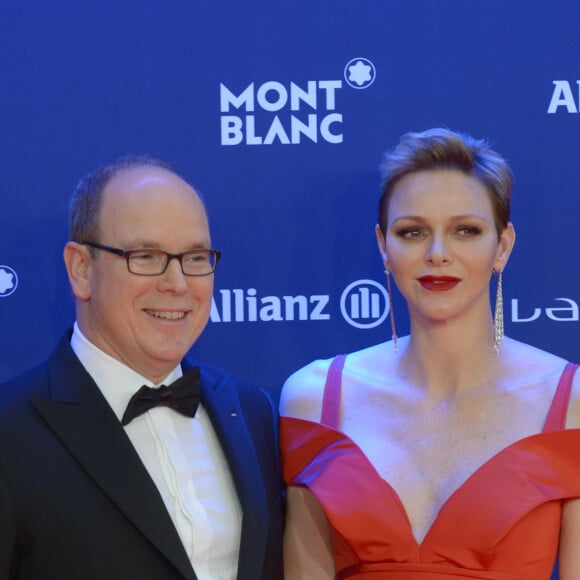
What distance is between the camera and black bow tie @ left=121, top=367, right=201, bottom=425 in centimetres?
223

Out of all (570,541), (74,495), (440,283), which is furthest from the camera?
(440,283)

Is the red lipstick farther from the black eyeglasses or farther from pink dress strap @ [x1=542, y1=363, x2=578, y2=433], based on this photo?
the black eyeglasses

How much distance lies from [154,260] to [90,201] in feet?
0.65

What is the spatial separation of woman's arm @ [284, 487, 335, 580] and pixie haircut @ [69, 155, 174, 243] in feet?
2.87

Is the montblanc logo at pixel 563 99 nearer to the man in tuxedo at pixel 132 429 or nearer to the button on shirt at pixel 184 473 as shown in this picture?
the man in tuxedo at pixel 132 429

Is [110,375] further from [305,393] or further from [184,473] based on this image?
[305,393]

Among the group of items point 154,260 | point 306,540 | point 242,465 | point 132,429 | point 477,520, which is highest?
point 154,260

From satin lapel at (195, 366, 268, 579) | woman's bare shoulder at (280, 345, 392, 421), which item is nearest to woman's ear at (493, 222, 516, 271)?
woman's bare shoulder at (280, 345, 392, 421)

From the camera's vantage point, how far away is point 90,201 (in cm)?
233

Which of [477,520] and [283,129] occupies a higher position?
[283,129]

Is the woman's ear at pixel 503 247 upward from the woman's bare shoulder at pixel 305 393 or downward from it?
upward

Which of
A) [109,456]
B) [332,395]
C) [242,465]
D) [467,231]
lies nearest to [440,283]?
[467,231]

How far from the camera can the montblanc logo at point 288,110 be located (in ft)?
9.83

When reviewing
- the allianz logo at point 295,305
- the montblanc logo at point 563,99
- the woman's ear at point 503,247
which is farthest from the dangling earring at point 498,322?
the montblanc logo at point 563,99
